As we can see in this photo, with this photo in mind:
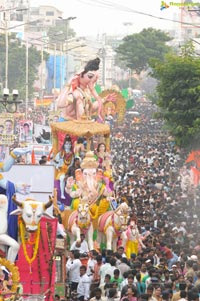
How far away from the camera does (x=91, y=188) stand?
2655 centimetres

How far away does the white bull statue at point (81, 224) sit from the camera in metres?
25.6

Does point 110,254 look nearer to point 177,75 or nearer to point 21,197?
point 21,197

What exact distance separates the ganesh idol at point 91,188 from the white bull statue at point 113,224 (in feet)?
0.81

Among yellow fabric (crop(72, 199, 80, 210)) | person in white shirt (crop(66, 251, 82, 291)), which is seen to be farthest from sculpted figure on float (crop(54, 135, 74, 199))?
person in white shirt (crop(66, 251, 82, 291))

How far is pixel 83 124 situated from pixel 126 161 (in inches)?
706

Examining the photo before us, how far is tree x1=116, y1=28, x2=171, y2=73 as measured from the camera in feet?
307

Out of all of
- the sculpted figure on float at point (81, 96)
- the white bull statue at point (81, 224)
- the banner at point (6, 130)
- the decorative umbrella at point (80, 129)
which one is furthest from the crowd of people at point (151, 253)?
the banner at point (6, 130)

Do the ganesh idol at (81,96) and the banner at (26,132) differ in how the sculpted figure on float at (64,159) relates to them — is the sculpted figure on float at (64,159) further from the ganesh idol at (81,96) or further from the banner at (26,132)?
the banner at (26,132)

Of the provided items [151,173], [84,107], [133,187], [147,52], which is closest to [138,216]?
[84,107]

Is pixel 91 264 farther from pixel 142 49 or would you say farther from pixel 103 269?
pixel 142 49

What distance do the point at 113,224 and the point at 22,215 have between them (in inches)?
235

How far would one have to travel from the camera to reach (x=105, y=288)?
19688 millimetres

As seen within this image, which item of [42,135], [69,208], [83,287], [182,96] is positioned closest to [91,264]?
[83,287]

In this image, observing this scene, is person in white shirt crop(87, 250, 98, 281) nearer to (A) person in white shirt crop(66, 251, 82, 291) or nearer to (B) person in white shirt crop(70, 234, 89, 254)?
(A) person in white shirt crop(66, 251, 82, 291)
